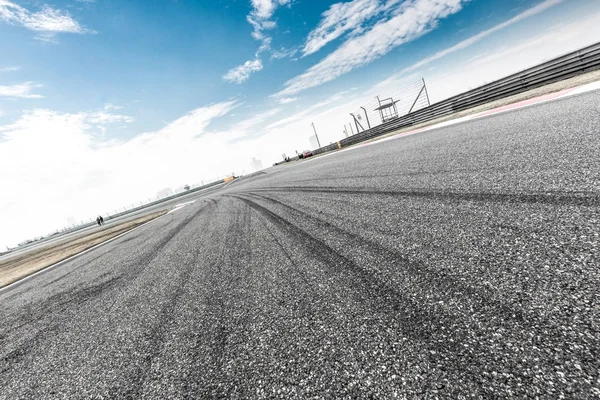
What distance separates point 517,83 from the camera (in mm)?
14594

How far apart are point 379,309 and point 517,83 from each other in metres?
19.1

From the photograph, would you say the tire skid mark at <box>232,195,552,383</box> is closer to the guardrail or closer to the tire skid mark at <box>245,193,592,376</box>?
the tire skid mark at <box>245,193,592,376</box>

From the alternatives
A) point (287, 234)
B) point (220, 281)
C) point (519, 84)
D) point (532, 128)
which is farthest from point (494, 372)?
point (519, 84)

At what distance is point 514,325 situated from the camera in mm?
1168

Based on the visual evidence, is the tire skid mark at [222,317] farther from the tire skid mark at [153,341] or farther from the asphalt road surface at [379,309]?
the tire skid mark at [153,341]

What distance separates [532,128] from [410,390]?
5779mm

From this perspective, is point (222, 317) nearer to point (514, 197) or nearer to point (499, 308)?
point (499, 308)

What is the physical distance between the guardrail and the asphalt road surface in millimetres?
12550

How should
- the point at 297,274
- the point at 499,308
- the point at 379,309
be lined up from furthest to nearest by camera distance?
the point at 297,274 < the point at 379,309 < the point at 499,308

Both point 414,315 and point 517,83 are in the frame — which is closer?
point 414,315

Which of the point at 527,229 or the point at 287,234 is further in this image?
the point at 287,234

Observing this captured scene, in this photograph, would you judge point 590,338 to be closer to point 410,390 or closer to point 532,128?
point 410,390

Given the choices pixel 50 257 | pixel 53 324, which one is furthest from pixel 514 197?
pixel 50 257

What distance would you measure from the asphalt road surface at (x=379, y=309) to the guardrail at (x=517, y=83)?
12550 millimetres
